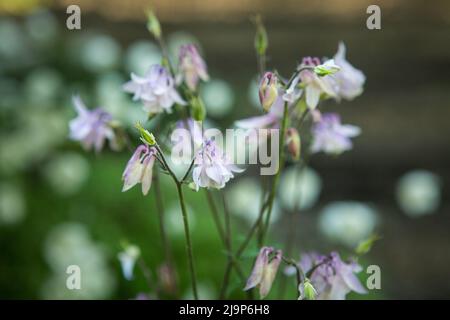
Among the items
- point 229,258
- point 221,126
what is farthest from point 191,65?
point 221,126

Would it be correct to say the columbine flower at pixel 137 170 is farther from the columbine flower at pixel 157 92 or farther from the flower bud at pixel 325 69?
the flower bud at pixel 325 69

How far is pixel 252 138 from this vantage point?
4.30ft

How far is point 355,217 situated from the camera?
9.51ft

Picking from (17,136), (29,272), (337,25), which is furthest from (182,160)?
(337,25)

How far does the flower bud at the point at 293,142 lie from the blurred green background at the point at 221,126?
40 centimetres

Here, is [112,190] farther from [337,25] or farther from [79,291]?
[337,25]

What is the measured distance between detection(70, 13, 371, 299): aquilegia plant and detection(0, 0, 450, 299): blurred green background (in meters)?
0.31

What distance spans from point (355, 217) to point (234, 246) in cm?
124

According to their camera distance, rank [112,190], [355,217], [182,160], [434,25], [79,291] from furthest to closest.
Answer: [434,25]
[112,190]
[355,217]
[79,291]
[182,160]

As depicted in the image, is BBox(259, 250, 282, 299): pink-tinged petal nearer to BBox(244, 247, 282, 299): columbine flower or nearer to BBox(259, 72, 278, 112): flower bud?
BBox(244, 247, 282, 299): columbine flower

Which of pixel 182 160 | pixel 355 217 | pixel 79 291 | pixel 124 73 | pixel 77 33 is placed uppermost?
pixel 77 33

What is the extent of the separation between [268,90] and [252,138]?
175mm

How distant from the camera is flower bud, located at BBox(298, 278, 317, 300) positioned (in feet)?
3.63
